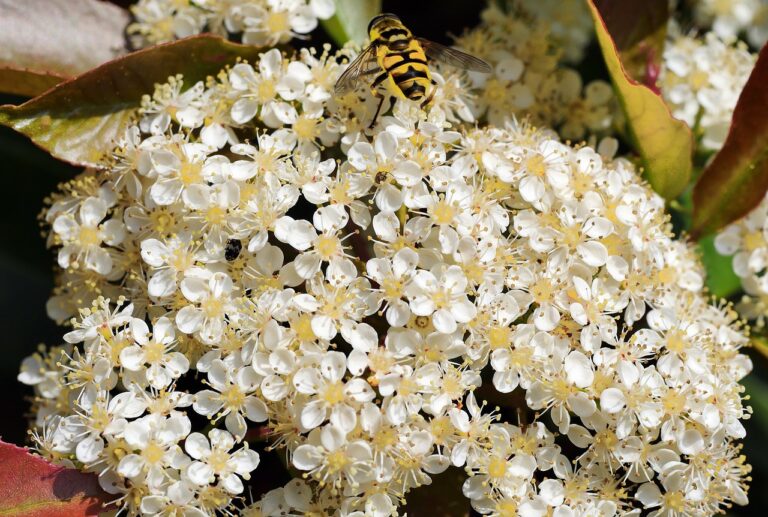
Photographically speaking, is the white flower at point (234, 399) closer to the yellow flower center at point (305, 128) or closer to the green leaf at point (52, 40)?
the yellow flower center at point (305, 128)

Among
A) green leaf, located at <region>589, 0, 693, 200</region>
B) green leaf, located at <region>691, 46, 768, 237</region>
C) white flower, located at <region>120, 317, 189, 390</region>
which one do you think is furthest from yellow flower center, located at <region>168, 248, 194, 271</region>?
green leaf, located at <region>691, 46, 768, 237</region>

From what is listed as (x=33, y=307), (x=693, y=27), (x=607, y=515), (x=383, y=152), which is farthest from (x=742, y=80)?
(x=33, y=307)

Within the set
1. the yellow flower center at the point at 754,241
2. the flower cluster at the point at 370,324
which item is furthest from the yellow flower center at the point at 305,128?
the yellow flower center at the point at 754,241

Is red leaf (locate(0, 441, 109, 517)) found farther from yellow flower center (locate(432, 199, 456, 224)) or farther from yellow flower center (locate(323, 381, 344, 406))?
yellow flower center (locate(432, 199, 456, 224))

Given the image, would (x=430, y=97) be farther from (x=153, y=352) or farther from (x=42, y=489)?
(x=42, y=489)

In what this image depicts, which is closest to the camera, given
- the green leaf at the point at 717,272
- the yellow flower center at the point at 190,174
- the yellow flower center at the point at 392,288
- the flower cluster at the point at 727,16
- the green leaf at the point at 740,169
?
the yellow flower center at the point at 392,288
